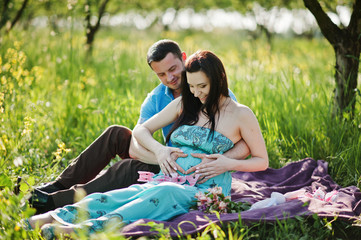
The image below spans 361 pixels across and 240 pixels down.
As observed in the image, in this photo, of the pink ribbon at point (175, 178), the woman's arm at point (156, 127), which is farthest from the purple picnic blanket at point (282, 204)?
the woman's arm at point (156, 127)

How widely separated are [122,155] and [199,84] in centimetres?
103

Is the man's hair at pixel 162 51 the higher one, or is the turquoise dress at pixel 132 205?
the man's hair at pixel 162 51

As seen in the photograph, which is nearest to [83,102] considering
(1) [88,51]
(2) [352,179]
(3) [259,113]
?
(3) [259,113]

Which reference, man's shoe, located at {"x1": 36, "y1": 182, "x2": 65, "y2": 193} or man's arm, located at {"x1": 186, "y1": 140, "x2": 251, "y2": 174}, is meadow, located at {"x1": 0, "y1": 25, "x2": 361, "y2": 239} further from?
man's arm, located at {"x1": 186, "y1": 140, "x2": 251, "y2": 174}

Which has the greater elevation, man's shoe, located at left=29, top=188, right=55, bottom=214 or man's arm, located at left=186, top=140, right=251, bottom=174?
man's arm, located at left=186, top=140, right=251, bottom=174

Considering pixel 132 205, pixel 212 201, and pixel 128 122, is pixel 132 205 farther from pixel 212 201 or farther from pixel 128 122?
pixel 128 122

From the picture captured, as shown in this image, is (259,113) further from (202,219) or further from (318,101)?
(202,219)

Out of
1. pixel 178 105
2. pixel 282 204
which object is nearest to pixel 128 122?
pixel 178 105

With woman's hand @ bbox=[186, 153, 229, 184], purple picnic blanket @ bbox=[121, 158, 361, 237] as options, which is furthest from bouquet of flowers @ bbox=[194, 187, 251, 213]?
woman's hand @ bbox=[186, 153, 229, 184]

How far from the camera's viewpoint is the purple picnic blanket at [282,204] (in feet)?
8.73

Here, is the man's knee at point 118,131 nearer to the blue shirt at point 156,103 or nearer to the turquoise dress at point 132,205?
the blue shirt at point 156,103

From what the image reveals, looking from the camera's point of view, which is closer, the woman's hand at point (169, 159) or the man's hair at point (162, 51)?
Answer: the woman's hand at point (169, 159)

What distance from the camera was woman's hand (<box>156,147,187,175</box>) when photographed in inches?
122

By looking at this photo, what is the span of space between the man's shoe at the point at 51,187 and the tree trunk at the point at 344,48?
2619 mm
